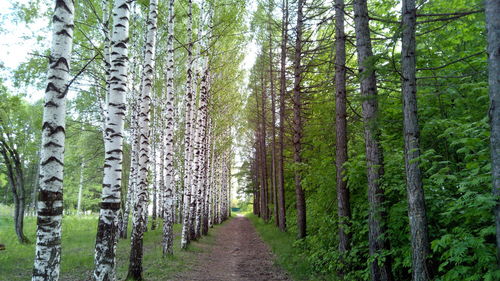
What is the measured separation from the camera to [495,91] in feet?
10.1

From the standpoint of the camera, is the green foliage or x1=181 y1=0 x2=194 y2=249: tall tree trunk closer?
the green foliage

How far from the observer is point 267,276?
8258 millimetres

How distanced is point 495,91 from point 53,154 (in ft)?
16.8

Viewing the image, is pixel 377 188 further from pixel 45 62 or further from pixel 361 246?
pixel 45 62

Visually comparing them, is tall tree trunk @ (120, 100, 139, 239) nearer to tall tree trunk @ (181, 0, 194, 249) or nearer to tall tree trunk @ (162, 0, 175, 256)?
tall tree trunk @ (181, 0, 194, 249)

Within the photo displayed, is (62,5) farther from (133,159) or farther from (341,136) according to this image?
(133,159)

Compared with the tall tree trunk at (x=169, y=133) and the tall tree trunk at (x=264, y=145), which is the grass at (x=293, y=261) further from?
the tall tree trunk at (x=264, y=145)

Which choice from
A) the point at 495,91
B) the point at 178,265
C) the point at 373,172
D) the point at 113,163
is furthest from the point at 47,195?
the point at 178,265

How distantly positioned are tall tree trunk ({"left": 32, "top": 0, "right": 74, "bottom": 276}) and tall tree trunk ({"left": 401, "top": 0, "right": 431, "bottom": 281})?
180 inches

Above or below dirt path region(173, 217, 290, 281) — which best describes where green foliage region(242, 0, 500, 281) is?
above

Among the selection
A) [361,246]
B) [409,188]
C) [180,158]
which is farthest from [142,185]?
[180,158]

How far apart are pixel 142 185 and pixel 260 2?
10313 millimetres

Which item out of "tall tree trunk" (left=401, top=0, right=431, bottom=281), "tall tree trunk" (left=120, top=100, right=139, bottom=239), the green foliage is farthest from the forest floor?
"tall tree trunk" (left=401, top=0, right=431, bottom=281)

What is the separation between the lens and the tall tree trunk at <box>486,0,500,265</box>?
3.05 m
